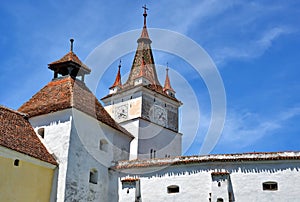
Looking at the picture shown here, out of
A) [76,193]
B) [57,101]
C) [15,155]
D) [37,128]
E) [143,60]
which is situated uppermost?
[143,60]

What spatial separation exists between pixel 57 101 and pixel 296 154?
11.5m

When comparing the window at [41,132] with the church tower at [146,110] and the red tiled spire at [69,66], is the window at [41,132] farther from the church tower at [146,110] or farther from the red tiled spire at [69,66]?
the church tower at [146,110]

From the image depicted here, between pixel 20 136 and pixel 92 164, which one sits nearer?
pixel 20 136

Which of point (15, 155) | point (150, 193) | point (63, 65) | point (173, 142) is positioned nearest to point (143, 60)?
point (173, 142)

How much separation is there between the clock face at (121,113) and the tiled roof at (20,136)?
1075 centimetres

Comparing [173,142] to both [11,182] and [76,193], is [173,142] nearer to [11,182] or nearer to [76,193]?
[76,193]

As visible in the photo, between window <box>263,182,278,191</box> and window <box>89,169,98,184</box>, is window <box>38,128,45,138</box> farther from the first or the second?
window <box>263,182,278,191</box>

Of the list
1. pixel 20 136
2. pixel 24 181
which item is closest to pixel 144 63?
pixel 20 136

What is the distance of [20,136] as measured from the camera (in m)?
19.6

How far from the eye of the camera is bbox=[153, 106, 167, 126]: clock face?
31694mm

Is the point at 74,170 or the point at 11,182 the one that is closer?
the point at 11,182

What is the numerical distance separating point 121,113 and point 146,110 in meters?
1.99

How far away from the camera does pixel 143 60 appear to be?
34.9 m

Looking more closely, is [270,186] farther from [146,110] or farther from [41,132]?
[146,110]
